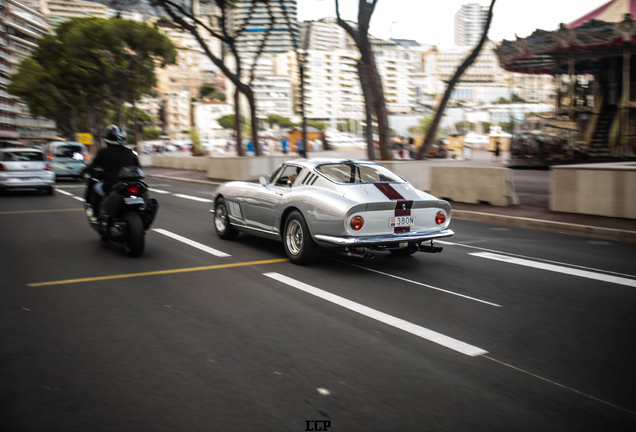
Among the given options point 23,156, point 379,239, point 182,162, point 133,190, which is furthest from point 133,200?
point 182,162

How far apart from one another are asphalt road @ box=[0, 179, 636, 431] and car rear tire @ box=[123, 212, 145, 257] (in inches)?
6.0

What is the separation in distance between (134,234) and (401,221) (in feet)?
11.5

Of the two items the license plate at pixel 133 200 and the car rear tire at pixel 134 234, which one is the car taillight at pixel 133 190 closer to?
the license plate at pixel 133 200

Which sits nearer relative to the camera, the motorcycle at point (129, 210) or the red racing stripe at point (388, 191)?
the red racing stripe at point (388, 191)

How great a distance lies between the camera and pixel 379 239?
21.4 ft

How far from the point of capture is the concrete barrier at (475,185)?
13.2 m

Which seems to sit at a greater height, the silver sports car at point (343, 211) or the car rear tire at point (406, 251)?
the silver sports car at point (343, 211)

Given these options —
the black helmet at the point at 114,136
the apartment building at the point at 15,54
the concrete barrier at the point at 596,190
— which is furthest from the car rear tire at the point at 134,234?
the apartment building at the point at 15,54

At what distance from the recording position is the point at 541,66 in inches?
1265

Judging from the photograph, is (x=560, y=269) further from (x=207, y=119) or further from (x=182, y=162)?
(x=207, y=119)

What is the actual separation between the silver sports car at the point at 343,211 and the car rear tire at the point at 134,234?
1.54m

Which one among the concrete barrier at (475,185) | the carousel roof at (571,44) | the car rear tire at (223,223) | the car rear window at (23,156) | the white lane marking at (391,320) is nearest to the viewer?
the white lane marking at (391,320)

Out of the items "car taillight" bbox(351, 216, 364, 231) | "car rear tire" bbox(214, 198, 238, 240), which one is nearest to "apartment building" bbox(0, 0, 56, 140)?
"car rear tire" bbox(214, 198, 238, 240)

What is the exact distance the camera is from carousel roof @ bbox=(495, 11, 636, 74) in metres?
25.3
